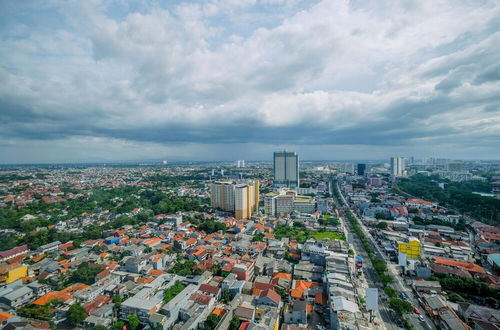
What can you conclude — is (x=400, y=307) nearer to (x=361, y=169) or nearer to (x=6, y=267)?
(x=6, y=267)

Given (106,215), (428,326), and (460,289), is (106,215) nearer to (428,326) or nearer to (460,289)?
(428,326)

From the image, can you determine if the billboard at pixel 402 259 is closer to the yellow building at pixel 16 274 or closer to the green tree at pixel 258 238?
the green tree at pixel 258 238

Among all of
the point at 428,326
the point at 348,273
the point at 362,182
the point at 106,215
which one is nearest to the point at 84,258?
the point at 106,215

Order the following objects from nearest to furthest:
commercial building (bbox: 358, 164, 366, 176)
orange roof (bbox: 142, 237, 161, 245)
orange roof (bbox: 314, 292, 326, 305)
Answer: orange roof (bbox: 314, 292, 326, 305) → orange roof (bbox: 142, 237, 161, 245) → commercial building (bbox: 358, 164, 366, 176)

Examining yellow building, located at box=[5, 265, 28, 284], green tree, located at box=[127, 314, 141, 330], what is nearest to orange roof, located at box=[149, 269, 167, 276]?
green tree, located at box=[127, 314, 141, 330]

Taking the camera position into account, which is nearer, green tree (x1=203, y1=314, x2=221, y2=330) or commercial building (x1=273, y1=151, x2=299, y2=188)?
green tree (x1=203, y1=314, x2=221, y2=330)

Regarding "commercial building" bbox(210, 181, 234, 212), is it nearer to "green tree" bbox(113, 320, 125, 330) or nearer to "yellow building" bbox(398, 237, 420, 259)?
"yellow building" bbox(398, 237, 420, 259)
